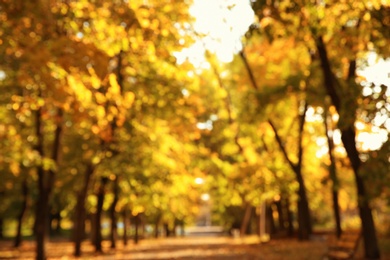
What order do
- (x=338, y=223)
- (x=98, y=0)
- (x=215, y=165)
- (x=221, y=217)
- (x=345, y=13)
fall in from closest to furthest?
(x=345, y=13)
(x=98, y=0)
(x=338, y=223)
(x=215, y=165)
(x=221, y=217)

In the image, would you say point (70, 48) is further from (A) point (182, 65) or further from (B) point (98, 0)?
(A) point (182, 65)

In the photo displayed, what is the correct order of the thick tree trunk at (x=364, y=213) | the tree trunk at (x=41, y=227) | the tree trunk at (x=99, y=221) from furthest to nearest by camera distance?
the tree trunk at (x=99, y=221) → the tree trunk at (x=41, y=227) → the thick tree trunk at (x=364, y=213)

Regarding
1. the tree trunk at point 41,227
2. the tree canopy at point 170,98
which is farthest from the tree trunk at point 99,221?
the tree trunk at point 41,227

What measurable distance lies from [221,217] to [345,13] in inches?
1927

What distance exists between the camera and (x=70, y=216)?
52.1 meters

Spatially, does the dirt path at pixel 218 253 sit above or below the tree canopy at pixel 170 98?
below

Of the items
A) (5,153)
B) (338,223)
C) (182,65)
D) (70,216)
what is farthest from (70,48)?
(70,216)

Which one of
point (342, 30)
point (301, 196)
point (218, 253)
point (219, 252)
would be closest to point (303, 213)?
point (301, 196)

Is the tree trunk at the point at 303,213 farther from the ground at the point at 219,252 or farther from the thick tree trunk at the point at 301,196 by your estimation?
the ground at the point at 219,252

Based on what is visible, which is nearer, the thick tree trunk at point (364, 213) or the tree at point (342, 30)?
the tree at point (342, 30)

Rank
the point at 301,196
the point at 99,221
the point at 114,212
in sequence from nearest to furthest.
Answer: the point at 301,196
the point at 99,221
the point at 114,212

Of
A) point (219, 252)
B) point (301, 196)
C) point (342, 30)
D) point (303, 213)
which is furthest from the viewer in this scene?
point (303, 213)

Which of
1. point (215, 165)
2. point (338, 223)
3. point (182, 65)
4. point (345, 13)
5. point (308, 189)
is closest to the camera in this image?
point (345, 13)

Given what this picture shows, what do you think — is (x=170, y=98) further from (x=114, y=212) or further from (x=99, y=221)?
(x=114, y=212)
